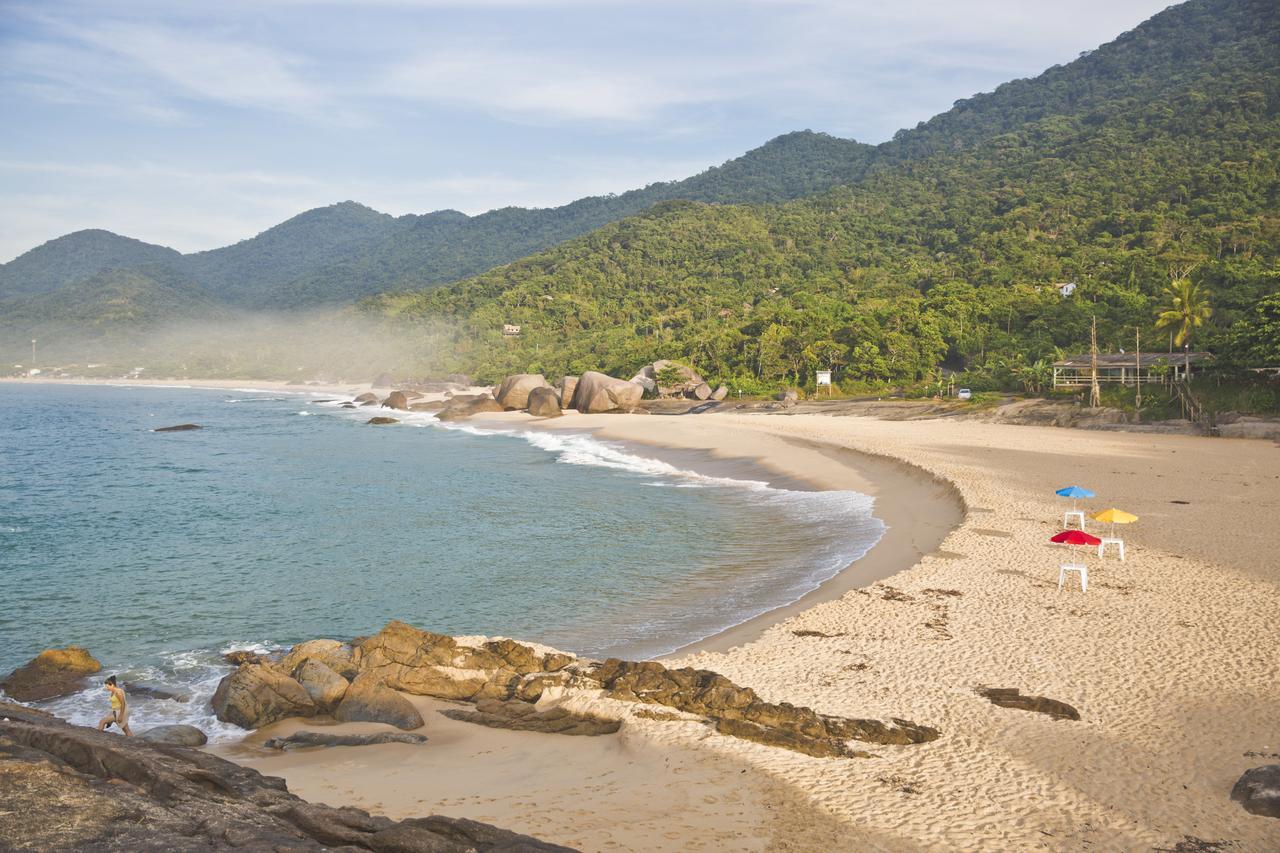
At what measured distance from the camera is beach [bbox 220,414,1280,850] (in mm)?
7551

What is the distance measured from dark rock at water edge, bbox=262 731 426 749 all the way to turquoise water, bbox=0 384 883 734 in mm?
1278

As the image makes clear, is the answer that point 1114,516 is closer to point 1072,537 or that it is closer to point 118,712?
point 1072,537

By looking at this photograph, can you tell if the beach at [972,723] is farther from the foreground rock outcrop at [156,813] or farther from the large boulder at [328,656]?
the large boulder at [328,656]

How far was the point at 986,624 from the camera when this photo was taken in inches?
534

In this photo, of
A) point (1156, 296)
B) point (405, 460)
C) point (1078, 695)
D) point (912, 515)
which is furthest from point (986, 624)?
point (1156, 296)

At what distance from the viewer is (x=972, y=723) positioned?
9.85 metres

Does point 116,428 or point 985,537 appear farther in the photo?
point 116,428

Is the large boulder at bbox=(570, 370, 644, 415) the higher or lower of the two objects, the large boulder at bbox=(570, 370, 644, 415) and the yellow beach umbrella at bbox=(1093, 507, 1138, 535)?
the higher

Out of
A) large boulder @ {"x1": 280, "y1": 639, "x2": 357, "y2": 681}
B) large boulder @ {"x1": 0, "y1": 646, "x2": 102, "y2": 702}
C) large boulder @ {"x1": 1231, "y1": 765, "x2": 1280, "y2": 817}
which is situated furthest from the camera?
large boulder @ {"x1": 280, "y1": 639, "x2": 357, "y2": 681}

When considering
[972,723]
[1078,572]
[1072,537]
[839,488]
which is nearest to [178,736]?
[972,723]

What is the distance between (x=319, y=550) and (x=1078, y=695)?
1846 centimetres

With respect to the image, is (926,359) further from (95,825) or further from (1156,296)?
(95,825)

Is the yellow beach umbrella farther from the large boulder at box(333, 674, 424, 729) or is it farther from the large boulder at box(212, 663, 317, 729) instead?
the large boulder at box(212, 663, 317, 729)

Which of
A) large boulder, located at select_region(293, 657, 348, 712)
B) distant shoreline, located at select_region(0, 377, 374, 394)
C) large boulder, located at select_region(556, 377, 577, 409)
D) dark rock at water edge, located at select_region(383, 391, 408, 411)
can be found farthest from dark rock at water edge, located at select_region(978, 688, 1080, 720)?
distant shoreline, located at select_region(0, 377, 374, 394)
